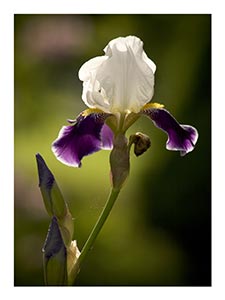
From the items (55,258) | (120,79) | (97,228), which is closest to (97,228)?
(97,228)

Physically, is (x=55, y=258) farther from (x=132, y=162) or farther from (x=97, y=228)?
(x=132, y=162)

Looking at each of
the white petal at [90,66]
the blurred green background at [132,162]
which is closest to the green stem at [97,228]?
the white petal at [90,66]

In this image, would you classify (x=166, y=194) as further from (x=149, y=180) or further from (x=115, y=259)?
(x=115, y=259)

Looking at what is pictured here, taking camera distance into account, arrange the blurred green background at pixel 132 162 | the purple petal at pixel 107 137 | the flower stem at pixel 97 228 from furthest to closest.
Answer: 1. the blurred green background at pixel 132 162
2. the purple petal at pixel 107 137
3. the flower stem at pixel 97 228

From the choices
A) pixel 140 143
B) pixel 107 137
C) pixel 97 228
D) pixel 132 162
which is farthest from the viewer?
pixel 132 162

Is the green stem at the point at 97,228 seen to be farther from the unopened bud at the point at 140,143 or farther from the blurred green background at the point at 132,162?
the blurred green background at the point at 132,162

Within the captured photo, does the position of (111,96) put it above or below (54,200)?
above

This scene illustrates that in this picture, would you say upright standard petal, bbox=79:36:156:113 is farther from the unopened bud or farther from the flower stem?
the flower stem
